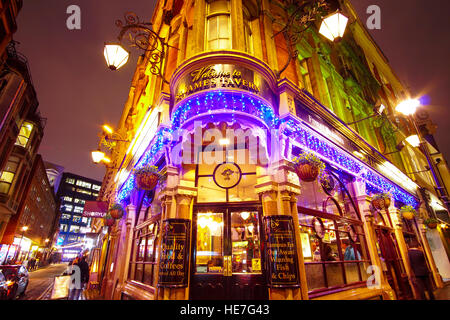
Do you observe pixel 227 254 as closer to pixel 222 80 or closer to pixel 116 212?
pixel 222 80

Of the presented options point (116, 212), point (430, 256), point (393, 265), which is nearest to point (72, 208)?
point (116, 212)

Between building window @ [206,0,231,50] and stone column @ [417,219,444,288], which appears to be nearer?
building window @ [206,0,231,50]

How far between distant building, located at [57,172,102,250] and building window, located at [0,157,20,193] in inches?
2830

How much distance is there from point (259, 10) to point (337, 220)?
919 centimetres

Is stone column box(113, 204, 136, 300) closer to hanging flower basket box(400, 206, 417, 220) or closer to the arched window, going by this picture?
the arched window

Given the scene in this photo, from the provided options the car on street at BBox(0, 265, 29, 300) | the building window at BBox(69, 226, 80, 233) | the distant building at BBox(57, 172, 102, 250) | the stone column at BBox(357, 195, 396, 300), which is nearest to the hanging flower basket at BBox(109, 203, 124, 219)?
the car on street at BBox(0, 265, 29, 300)

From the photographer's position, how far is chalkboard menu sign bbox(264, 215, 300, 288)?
16.4ft

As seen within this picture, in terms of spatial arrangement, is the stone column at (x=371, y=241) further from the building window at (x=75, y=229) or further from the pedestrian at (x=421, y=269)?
the building window at (x=75, y=229)

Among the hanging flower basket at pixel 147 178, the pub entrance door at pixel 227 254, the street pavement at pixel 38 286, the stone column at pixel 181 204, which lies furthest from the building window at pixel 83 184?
the pub entrance door at pixel 227 254

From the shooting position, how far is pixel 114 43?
248 inches

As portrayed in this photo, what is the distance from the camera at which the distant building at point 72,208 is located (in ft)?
294

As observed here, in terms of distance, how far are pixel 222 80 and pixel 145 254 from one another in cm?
650
